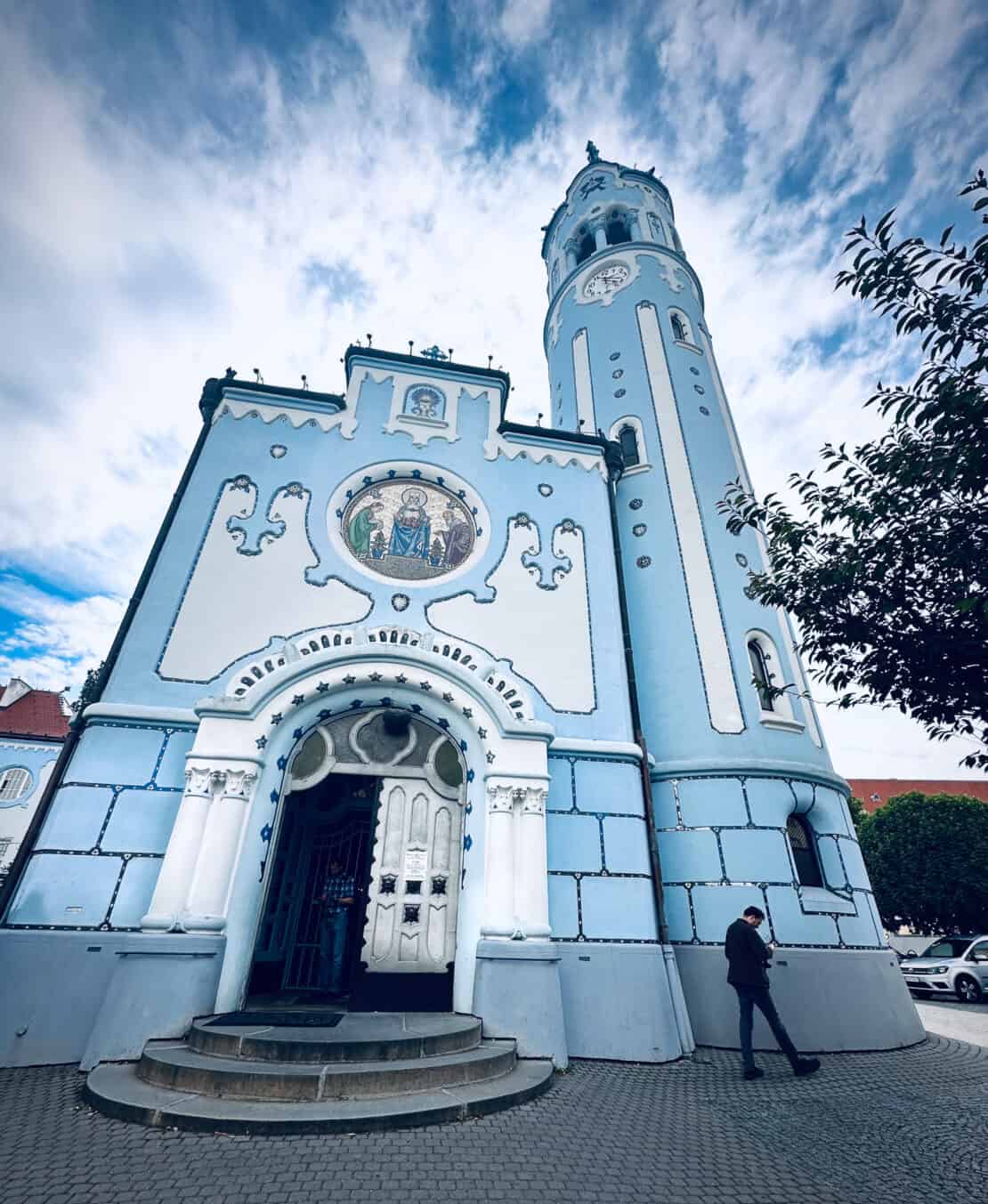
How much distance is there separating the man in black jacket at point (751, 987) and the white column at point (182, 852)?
6.50m

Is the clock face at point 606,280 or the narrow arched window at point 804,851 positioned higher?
the clock face at point 606,280

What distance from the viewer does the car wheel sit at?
51.1ft

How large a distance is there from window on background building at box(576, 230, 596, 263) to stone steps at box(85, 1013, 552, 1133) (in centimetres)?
2058

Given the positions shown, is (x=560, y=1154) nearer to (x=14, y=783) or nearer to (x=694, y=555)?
(x=694, y=555)

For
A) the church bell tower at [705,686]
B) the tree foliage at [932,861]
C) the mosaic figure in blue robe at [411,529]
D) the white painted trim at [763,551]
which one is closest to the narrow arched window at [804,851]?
the church bell tower at [705,686]

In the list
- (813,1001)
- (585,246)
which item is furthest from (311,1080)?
(585,246)

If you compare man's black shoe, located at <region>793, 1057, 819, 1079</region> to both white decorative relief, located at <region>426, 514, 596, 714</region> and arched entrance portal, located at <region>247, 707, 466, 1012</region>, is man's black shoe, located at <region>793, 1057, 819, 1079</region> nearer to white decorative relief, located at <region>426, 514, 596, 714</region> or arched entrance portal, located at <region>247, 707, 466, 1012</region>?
arched entrance portal, located at <region>247, 707, 466, 1012</region>

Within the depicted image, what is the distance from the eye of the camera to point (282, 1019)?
6539mm

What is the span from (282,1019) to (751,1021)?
5.28 metres

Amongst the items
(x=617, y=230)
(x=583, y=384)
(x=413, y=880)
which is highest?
(x=617, y=230)

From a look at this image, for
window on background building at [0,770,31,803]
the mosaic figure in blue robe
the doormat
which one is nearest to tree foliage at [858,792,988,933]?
the mosaic figure in blue robe

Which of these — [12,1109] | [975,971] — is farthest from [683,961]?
[975,971]

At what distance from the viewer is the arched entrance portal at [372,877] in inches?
329

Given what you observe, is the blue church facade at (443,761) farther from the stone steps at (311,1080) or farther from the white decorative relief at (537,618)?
the stone steps at (311,1080)
